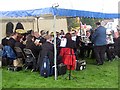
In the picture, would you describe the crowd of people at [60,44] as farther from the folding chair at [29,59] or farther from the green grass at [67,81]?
the green grass at [67,81]

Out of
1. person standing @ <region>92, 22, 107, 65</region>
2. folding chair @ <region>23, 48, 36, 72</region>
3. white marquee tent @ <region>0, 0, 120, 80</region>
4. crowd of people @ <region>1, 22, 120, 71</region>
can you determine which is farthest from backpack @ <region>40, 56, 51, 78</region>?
person standing @ <region>92, 22, 107, 65</region>

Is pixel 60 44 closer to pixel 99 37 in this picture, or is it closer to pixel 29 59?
pixel 29 59

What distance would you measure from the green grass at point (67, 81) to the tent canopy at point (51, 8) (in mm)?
1859

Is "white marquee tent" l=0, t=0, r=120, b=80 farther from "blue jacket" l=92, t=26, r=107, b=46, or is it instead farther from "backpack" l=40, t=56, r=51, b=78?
"backpack" l=40, t=56, r=51, b=78

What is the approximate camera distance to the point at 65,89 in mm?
6883

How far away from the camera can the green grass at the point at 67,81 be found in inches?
288

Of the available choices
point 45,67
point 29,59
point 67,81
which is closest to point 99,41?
point 29,59

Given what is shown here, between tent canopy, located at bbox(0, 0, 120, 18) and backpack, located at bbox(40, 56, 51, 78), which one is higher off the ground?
tent canopy, located at bbox(0, 0, 120, 18)

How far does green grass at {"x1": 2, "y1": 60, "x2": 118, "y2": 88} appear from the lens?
731 cm

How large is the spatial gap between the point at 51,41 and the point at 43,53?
0.46 meters

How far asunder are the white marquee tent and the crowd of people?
30.4 inches

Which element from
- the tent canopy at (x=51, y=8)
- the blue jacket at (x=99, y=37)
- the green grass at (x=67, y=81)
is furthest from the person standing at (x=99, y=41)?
the green grass at (x=67, y=81)

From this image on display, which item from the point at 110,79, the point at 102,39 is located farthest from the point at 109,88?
the point at 102,39

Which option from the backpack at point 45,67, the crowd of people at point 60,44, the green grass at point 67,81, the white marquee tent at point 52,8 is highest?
the white marquee tent at point 52,8
